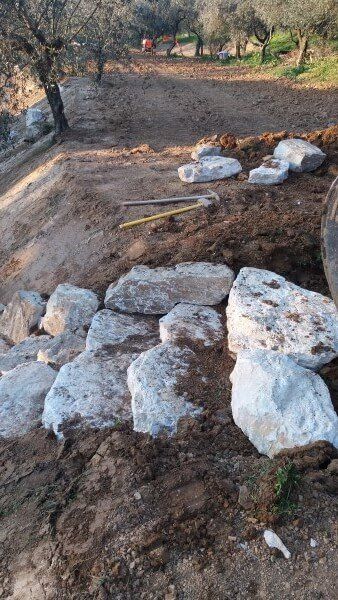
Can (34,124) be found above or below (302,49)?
below

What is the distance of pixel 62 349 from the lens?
14.9ft

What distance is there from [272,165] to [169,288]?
9.90 ft

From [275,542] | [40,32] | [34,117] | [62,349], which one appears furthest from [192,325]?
[34,117]

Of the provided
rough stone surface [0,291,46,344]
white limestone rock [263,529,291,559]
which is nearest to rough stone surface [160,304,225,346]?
white limestone rock [263,529,291,559]

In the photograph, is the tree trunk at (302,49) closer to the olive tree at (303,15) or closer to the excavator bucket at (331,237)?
the olive tree at (303,15)

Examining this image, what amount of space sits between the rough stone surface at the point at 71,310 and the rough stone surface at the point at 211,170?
263cm

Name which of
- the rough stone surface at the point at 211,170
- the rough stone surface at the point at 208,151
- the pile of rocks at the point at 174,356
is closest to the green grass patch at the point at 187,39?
the rough stone surface at the point at 208,151

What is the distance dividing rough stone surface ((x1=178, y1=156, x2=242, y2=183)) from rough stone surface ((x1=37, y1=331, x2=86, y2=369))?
127 inches

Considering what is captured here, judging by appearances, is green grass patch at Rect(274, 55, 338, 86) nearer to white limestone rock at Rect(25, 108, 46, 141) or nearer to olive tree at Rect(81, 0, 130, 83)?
olive tree at Rect(81, 0, 130, 83)

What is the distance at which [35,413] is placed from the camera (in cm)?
374

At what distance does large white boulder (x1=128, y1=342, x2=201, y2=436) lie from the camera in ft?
10.5

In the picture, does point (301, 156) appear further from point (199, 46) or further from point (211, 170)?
point (199, 46)

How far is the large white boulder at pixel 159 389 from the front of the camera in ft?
10.5

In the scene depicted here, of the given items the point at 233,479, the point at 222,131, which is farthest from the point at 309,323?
the point at 222,131
